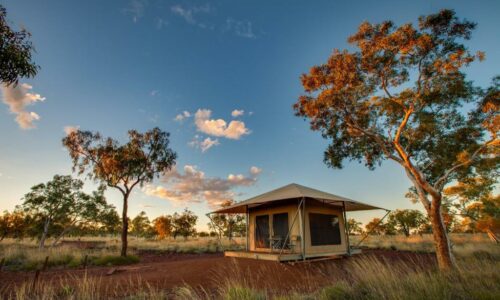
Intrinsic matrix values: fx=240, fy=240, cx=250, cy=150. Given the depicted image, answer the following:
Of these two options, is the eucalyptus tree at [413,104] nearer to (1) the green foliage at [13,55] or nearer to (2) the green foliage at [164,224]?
(1) the green foliage at [13,55]

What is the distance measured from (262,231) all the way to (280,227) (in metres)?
1.37

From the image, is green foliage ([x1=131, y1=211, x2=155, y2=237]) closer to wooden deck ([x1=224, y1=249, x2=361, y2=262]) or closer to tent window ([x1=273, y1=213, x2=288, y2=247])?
wooden deck ([x1=224, y1=249, x2=361, y2=262])

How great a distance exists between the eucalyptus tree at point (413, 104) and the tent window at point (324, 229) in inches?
121

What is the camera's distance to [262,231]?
12914 millimetres

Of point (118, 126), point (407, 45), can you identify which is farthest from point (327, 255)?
point (118, 126)

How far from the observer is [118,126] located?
1539cm

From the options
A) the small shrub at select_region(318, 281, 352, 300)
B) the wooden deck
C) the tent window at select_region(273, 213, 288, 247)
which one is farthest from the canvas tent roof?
the small shrub at select_region(318, 281, 352, 300)

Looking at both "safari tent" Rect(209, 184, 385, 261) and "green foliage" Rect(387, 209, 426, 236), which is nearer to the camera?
"safari tent" Rect(209, 184, 385, 261)

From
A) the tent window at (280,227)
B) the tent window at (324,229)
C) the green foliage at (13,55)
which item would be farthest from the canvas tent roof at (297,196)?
the green foliage at (13,55)

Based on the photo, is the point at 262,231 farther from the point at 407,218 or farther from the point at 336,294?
the point at 407,218

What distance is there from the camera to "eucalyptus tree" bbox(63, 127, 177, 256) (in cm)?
1551

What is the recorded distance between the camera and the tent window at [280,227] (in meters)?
11.6

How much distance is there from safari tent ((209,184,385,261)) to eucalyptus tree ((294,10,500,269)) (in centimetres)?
289

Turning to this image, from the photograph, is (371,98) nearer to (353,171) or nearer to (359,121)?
(359,121)
